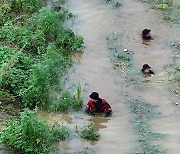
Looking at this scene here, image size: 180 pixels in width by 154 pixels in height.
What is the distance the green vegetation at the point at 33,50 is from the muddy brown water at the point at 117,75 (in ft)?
1.31

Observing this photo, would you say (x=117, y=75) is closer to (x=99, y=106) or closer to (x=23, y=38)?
(x=99, y=106)

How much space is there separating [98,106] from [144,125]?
3.55 feet

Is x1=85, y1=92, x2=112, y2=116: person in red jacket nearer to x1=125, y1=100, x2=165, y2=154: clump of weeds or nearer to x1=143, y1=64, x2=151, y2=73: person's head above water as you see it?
x1=125, y1=100, x2=165, y2=154: clump of weeds

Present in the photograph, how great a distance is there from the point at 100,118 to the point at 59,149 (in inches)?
61.8

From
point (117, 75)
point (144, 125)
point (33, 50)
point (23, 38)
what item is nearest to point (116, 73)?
point (117, 75)

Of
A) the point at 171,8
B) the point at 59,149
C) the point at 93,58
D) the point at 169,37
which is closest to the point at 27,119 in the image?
the point at 59,149

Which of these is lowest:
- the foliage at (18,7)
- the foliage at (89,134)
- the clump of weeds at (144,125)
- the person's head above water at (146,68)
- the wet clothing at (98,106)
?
the clump of weeds at (144,125)

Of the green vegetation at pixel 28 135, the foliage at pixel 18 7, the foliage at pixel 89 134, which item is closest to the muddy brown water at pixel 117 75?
the foliage at pixel 89 134

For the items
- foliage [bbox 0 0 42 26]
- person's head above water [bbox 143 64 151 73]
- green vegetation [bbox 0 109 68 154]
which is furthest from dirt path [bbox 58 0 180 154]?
foliage [bbox 0 0 42 26]

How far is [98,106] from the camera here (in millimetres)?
9555

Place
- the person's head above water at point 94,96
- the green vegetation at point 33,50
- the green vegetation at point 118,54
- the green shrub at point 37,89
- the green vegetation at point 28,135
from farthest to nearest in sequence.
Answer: the green vegetation at point 118,54, the person's head above water at point 94,96, the green vegetation at point 33,50, the green shrub at point 37,89, the green vegetation at point 28,135

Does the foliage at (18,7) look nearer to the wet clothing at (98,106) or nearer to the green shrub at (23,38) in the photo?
the green shrub at (23,38)

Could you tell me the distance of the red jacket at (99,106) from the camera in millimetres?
9523

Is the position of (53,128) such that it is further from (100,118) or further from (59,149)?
(100,118)
